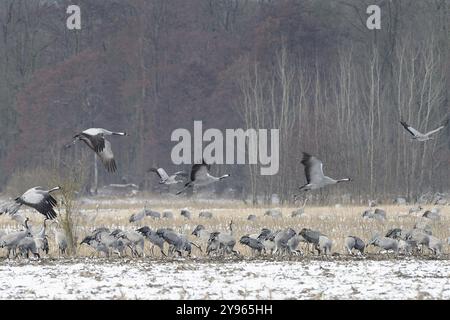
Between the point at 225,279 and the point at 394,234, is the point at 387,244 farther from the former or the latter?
the point at 225,279

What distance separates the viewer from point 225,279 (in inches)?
516

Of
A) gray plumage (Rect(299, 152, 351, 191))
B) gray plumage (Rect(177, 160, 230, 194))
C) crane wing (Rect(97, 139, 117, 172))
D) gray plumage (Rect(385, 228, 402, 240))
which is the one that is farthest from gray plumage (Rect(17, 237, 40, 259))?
gray plumage (Rect(385, 228, 402, 240))

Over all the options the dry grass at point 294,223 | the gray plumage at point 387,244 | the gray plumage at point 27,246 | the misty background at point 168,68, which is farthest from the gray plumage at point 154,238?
the misty background at point 168,68

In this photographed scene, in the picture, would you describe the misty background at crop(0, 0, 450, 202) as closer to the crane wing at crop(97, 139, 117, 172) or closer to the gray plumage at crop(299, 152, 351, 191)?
the gray plumage at crop(299, 152, 351, 191)

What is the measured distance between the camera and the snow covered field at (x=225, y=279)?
11539 mm

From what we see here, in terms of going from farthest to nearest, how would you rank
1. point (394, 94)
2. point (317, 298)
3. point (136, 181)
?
point (136, 181)
point (394, 94)
point (317, 298)

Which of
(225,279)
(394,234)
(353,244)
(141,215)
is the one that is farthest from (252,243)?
(141,215)

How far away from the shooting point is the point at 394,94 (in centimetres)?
4362

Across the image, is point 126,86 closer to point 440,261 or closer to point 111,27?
point 111,27

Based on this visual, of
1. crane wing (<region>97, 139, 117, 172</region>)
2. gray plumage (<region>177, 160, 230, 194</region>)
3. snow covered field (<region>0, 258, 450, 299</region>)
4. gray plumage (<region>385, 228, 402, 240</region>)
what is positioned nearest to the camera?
snow covered field (<region>0, 258, 450, 299</region>)

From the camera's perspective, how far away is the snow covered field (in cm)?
1154

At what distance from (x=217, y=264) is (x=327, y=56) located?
34224mm

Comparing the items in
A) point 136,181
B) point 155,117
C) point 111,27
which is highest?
point 111,27

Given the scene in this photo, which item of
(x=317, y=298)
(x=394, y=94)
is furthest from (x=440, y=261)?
(x=394, y=94)
